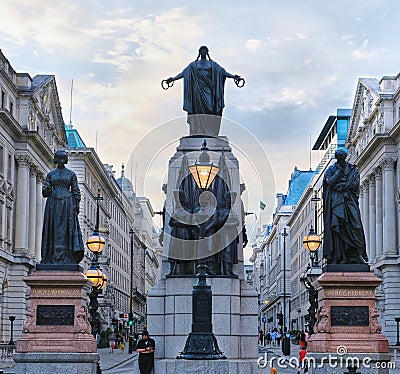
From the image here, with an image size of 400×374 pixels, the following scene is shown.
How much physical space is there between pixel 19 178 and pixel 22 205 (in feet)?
7.54

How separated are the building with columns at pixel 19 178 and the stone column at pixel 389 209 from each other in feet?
99.1

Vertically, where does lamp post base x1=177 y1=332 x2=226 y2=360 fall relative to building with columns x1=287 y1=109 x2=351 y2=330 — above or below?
below

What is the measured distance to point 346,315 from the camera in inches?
880

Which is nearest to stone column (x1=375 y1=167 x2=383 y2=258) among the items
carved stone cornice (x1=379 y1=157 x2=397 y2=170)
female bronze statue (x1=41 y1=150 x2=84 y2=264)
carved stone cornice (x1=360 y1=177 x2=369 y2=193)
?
carved stone cornice (x1=379 y1=157 x2=397 y2=170)

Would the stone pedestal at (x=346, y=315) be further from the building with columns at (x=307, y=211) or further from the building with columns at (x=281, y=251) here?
the building with columns at (x=281, y=251)

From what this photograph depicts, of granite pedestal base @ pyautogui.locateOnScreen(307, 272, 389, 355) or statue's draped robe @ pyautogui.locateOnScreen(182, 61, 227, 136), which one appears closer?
granite pedestal base @ pyautogui.locateOnScreen(307, 272, 389, 355)

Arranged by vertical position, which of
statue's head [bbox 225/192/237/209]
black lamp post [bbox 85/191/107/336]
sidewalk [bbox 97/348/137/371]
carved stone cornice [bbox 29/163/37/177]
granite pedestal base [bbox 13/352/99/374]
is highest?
carved stone cornice [bbox 29/163/37/177]

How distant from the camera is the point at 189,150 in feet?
94.5

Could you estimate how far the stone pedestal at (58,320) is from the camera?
22.7 meters

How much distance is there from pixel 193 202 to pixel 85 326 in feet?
19.1

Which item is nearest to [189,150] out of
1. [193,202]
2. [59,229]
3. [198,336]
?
[193,202]

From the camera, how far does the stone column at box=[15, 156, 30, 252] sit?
78.2m

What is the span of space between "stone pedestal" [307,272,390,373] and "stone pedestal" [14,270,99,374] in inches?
218

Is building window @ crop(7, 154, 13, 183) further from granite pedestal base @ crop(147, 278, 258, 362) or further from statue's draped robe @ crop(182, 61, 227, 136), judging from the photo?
granite pedestal base @ crop(147, 278, 258, 362)
